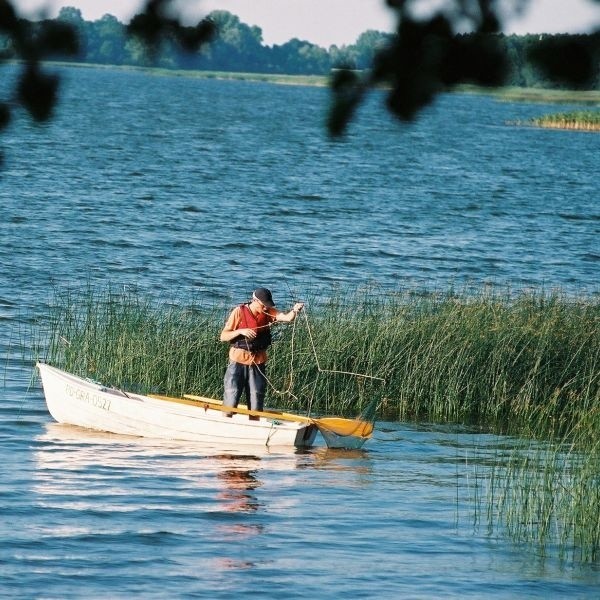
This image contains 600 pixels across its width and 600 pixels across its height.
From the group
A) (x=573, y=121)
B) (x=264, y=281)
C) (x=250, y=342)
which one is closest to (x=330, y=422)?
(x=250, y=342)

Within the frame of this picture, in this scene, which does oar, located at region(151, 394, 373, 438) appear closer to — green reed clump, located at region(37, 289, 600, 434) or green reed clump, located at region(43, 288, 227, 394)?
green reed clump, located at region(37, 289, 600, 434)

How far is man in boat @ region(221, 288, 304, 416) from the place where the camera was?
47.7 feet

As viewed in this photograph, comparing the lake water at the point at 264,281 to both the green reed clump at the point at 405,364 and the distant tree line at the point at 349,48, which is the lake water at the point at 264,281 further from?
the green reed clump at the point at 405,364

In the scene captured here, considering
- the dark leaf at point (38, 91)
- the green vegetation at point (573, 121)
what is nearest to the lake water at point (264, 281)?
the dark leaf at point (38, 91)

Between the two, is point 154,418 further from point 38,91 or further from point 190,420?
point 38,91

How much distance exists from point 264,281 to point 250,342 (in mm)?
15135

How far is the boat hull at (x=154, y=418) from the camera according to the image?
1518 cm

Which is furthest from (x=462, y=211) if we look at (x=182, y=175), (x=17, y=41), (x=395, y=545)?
(x=17, y=41)

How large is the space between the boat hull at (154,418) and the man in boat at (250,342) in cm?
29

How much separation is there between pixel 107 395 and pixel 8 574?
16.1 feet

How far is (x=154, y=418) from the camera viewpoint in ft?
51.3

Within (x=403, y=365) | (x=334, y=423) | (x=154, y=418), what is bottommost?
(x=154, y=418)

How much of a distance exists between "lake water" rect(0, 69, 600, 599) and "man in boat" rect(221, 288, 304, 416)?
0.77 meters

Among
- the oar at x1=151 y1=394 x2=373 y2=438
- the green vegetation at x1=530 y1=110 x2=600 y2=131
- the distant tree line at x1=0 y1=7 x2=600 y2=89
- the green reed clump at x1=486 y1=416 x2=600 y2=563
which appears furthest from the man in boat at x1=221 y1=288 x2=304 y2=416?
the green vegetation at x1=530 y1=110 x2=600 y2=131
